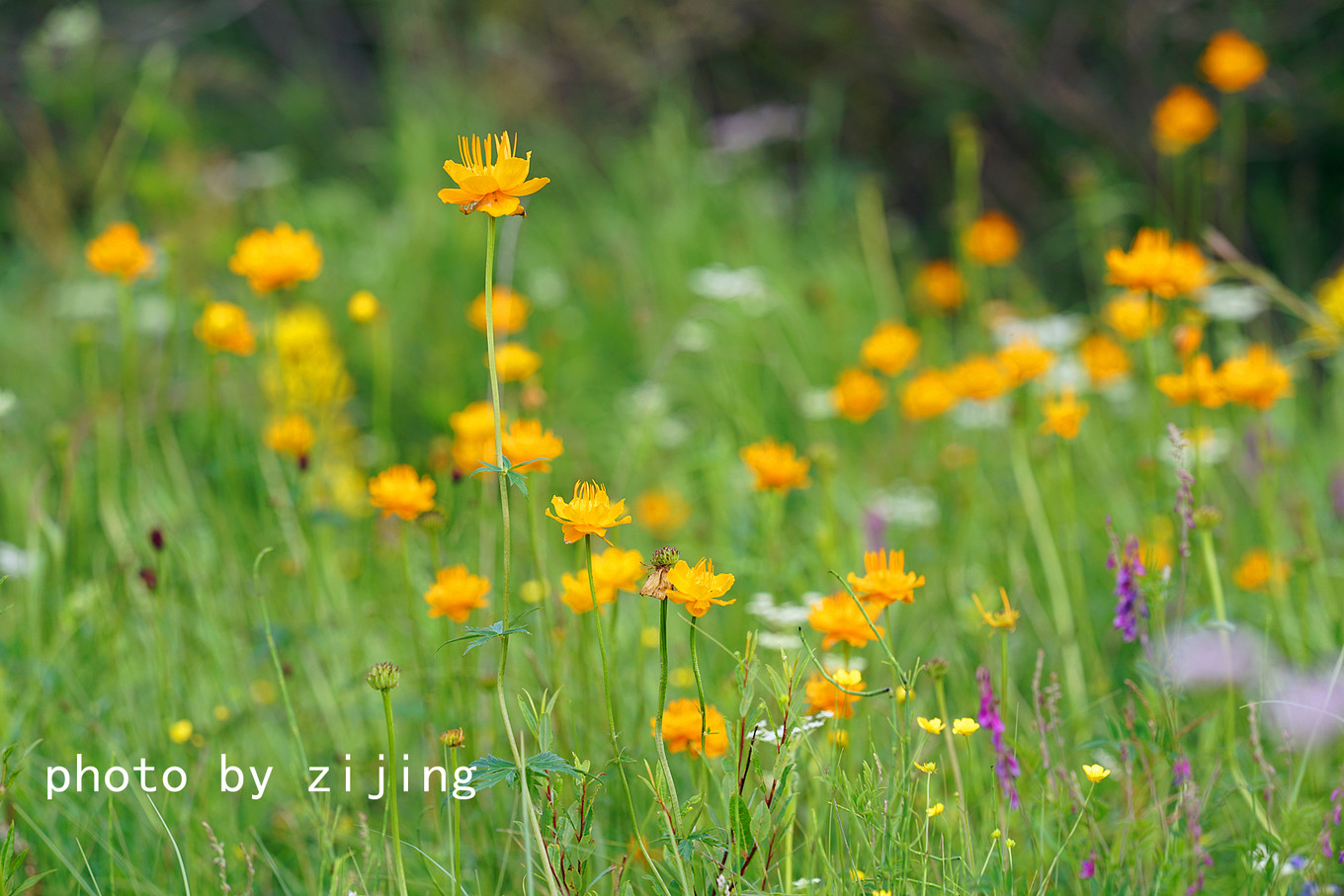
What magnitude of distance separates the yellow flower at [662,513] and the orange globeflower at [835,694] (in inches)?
39.2

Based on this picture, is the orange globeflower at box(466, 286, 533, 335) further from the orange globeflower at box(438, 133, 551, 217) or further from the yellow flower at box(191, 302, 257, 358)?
the orange globeflower at box(438, 133, 551, 217)

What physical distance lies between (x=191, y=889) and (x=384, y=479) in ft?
1.52

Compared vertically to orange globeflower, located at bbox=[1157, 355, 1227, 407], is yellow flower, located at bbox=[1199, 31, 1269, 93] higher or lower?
higher

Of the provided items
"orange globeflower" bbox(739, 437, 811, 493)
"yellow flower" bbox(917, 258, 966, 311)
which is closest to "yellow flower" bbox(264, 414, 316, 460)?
"orange globeflower" bbox(739, 437, 811, 493)

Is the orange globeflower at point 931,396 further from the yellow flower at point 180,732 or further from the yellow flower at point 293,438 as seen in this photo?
the yellow flower at point 180,732

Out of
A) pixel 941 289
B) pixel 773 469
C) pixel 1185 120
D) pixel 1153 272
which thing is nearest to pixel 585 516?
pixel 773 469

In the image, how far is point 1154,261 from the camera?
1.26m

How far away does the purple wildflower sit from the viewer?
0.98 m

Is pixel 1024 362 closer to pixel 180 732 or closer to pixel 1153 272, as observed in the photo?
pixel 1153 272

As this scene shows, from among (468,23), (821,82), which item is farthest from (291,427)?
(468,23)

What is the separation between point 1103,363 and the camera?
2.05 meters

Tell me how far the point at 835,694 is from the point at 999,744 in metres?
0.17

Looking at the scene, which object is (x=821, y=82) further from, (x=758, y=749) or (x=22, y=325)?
(x=758, y=749)

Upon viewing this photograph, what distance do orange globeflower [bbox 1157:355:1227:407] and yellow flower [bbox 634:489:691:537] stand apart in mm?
947
